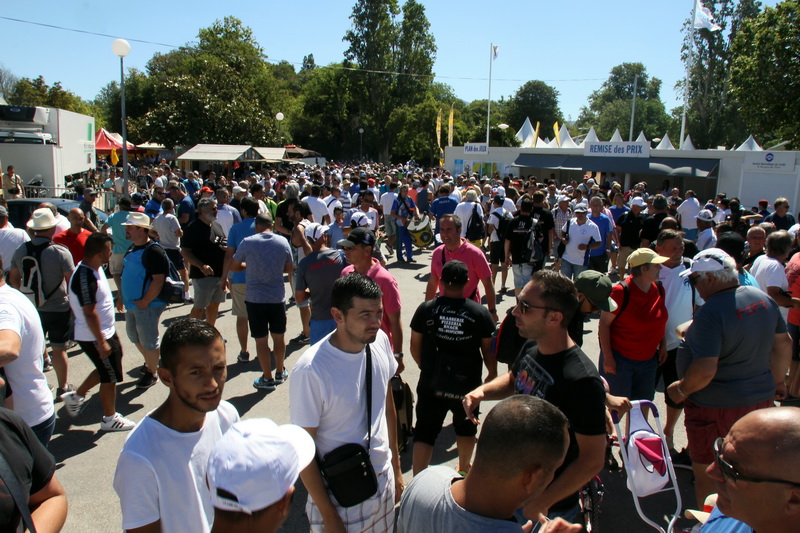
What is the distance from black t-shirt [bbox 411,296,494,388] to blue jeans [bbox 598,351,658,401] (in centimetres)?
129

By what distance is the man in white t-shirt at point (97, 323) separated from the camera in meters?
4.64

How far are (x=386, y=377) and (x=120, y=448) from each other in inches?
120

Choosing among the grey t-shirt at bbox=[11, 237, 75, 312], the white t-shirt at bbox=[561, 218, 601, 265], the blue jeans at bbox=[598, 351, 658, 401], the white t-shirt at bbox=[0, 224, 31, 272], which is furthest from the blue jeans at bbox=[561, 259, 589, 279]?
Result: the white t-shirt at bbox=[0, 224, 31, 272]

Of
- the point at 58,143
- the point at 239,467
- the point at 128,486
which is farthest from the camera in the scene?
the point at 58,143

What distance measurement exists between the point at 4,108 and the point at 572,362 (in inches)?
951

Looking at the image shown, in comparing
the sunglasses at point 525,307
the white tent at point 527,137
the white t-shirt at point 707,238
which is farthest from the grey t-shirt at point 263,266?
the white tent at point 527,137

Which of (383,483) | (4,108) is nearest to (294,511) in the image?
(383,483)

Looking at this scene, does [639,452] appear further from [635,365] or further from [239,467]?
[239,467]

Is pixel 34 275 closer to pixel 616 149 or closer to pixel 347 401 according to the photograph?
pixel 347 401

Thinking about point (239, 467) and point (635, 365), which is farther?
point (635, 365)

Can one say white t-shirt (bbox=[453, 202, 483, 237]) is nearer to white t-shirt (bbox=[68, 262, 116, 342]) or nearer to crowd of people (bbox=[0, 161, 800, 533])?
crowd of people (bbox=[0, 161, 800, 533])

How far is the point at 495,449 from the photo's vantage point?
1743 millimetres

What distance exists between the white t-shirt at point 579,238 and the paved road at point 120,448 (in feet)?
5.05

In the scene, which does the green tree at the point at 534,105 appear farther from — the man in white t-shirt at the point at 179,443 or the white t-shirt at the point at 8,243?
the man in white t-shirt at the point at 179,443
